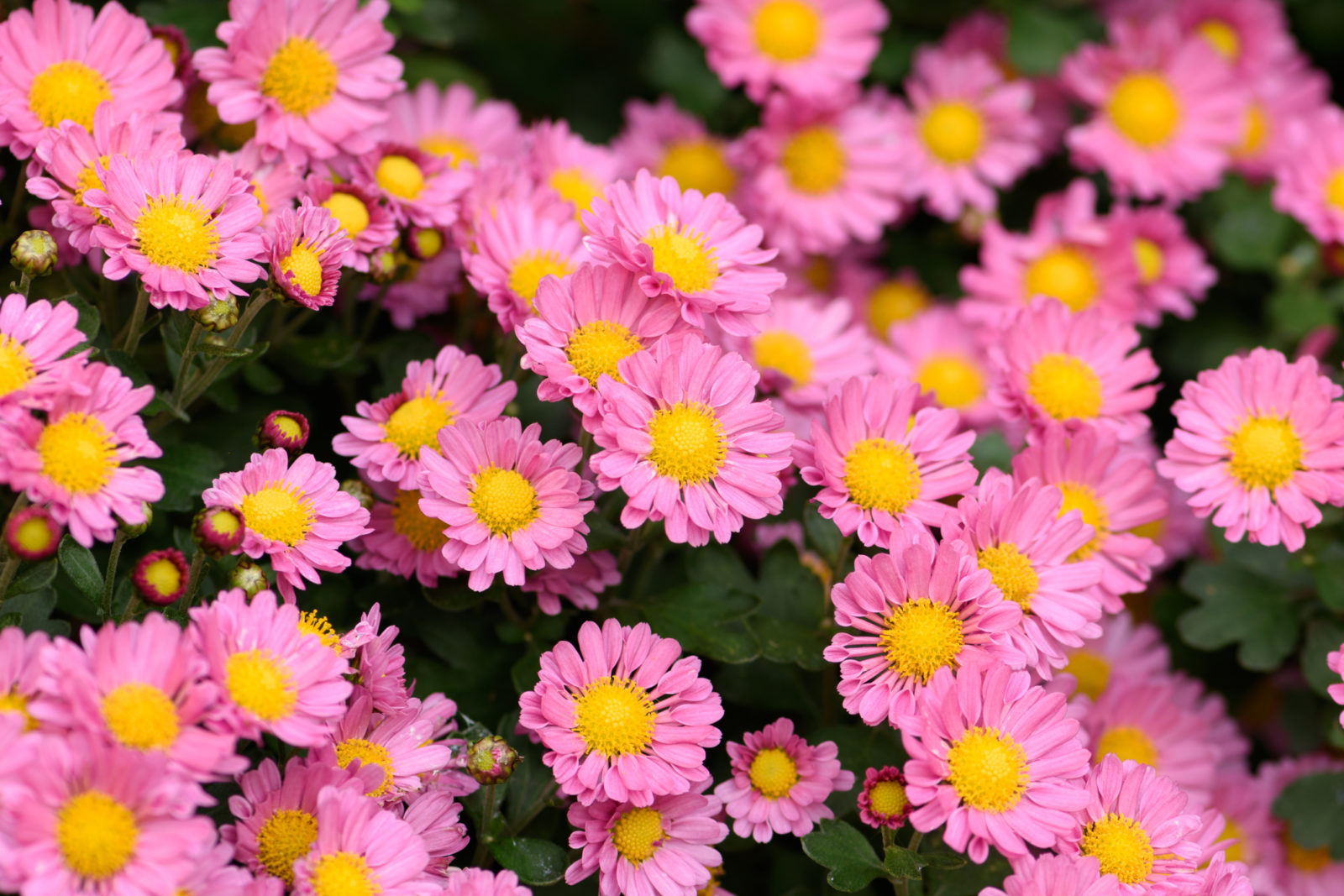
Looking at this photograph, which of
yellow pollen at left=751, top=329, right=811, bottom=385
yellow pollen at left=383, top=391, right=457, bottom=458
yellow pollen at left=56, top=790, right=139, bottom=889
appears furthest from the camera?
yellow pollen at left=751, top=329, right=811, bottom=385

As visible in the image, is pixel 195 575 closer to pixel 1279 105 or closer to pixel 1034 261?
pixel 1034 261

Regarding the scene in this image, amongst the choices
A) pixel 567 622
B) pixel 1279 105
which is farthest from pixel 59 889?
pixel 1279 105

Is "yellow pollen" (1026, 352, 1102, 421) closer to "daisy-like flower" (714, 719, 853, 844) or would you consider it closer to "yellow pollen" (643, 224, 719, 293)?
"yellow pollen" (643, 224, 719, 293)

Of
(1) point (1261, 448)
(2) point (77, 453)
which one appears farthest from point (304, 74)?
(1) point (1261, 448)

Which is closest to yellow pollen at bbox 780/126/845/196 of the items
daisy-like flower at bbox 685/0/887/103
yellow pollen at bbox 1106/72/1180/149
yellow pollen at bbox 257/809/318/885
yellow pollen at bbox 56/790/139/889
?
daisy-like flower at bbox 685/0/887/103

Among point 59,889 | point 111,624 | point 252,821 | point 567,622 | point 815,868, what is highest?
point 111,624

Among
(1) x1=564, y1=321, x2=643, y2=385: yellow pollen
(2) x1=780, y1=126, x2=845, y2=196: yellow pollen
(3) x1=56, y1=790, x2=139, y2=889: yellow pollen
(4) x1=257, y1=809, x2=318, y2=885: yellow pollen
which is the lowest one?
(4) x1=257, y1=809, x2=318, y2=885: yellow pollen
